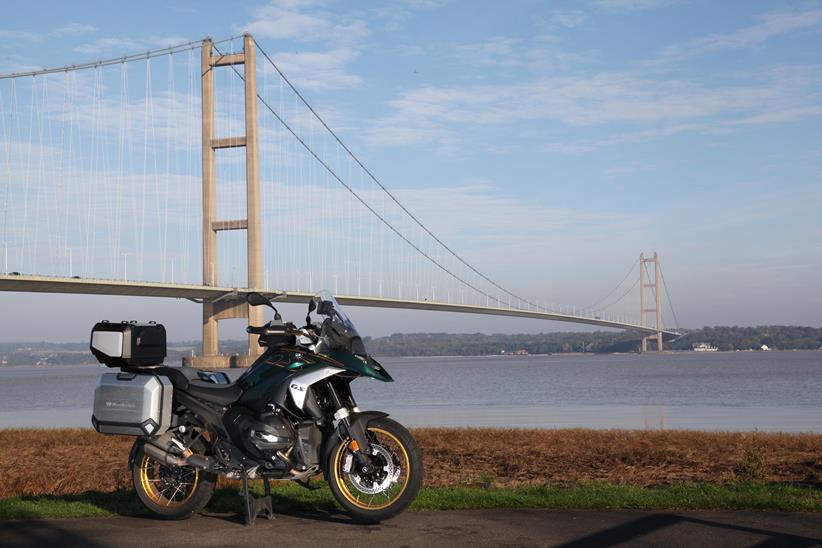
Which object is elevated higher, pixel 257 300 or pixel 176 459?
pixel 257 300

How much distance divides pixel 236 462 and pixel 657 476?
13.1 ft

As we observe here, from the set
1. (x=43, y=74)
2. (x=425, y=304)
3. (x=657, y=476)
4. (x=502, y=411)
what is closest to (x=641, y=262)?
(x=425, y=304)

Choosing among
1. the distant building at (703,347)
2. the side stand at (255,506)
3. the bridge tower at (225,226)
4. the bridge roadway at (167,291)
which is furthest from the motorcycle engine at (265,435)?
the distant building at (703,347)

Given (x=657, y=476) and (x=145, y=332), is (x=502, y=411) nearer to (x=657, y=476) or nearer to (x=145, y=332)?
(x=657, y=476)

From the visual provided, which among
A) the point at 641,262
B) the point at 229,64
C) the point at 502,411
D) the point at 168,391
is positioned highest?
the point at 229,64

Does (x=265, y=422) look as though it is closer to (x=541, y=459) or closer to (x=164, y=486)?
(x=164, y=486)

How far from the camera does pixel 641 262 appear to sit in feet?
370

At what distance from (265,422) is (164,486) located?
0.93 meters

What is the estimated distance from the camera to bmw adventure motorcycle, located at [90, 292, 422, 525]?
5.49m

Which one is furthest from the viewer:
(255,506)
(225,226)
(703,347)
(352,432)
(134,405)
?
(703,347)

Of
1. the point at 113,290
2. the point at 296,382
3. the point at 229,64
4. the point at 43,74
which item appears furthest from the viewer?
the point at 229,64

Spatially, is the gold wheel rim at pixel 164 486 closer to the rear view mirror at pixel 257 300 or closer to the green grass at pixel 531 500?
the green grass at pixel 531 500

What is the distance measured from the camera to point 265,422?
5543mm

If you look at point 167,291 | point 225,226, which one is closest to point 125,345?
point 167,291
